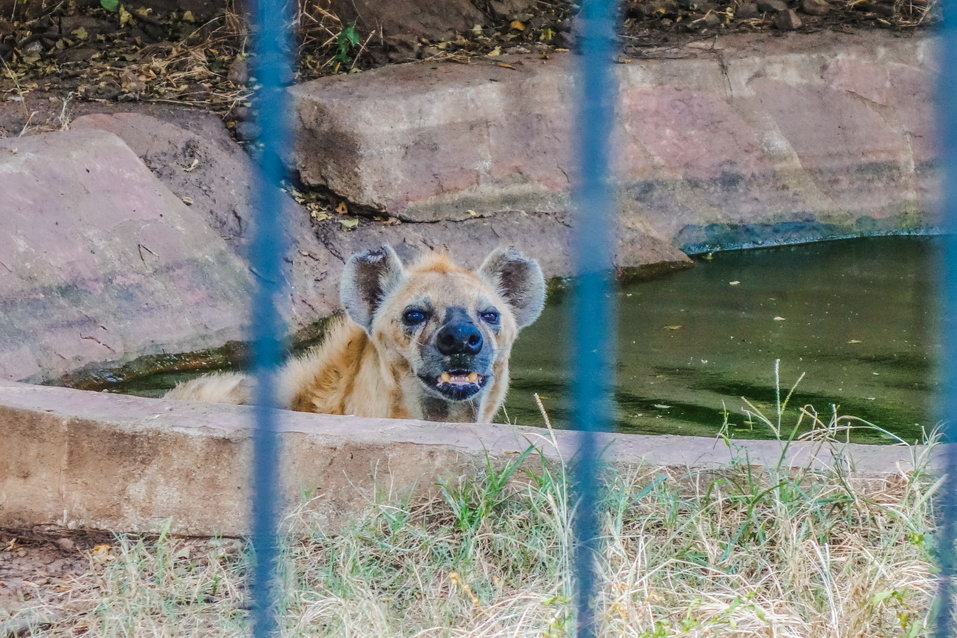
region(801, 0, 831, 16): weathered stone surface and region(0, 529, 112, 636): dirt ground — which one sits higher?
region(801, 0, 831, 16): weathered stone surface

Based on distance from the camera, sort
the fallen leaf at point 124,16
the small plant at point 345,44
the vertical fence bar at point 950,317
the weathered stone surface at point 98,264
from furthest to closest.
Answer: the fallen leaf at point 124,16, the small plant at point 345,44, the weathered stone surface at point 98,264, the vertical fence bar at point 950,317

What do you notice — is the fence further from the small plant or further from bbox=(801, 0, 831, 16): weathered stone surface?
bbox=(801, 0, 831, 16): weathered stone surface

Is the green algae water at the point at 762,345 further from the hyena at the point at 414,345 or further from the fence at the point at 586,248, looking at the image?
the fence at the point at 586,248

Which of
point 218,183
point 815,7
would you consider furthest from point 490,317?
point 815,7

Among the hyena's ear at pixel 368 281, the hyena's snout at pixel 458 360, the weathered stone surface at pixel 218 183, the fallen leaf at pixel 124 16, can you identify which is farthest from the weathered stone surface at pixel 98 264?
the fallen leaf at pixel 124 16

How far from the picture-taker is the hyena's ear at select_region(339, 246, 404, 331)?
4.13 meters

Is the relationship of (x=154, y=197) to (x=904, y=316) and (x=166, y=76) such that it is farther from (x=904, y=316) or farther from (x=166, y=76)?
(x=904, y=316)

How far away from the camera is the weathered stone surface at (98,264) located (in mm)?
5254

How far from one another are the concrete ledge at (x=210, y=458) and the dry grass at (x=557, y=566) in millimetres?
70

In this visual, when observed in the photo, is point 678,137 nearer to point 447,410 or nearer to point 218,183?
point 218,183

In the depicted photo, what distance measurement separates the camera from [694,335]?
5945 mm

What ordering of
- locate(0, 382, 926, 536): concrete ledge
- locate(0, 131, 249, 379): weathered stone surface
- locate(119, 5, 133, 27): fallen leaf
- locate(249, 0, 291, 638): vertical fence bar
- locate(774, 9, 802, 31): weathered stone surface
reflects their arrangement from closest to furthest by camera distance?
locate(249, 0, 291, 638): vertical fence bar, locate(0, 382, 926, 536): concrete ledge, locate(0, 131, 249, 379): weathered stone surface, locate(119, 5, 133, 27): fallen leaf, locate(774, 9, 802, 31): weathered stone surface

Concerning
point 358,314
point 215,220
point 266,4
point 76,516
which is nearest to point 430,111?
point 215,220

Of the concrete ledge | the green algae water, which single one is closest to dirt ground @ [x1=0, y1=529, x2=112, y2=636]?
the concrete ledge
